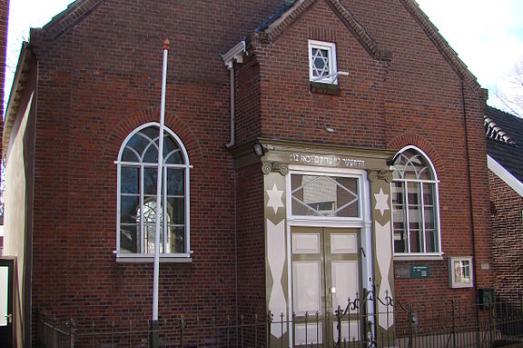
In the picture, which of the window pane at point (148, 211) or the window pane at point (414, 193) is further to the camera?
the window pane at point (414, 193)

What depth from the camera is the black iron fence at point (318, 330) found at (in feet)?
39.4

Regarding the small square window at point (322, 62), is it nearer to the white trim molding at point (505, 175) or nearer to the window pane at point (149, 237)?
the window pane at point (149, 237)

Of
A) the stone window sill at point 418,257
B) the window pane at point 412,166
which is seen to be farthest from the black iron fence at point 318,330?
the window pane at point 412,166

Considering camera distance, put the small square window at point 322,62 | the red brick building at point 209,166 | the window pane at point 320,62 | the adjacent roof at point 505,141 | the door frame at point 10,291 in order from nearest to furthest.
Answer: the door frame at point 10,291
the red brick building at point 209,166
the small square window at point 322,62
the window pane at point 320,62
the adjacent roof at point 505,141

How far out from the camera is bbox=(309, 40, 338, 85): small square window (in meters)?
14.0

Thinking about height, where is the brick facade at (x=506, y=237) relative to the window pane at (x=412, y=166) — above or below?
below

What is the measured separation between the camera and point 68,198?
12.5 m

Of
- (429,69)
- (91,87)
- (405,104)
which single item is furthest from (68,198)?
(429,69)

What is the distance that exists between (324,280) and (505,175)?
842 centimetres

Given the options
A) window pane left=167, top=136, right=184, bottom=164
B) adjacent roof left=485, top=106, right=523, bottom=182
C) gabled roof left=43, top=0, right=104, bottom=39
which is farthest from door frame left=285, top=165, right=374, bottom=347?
adjacent roof left=485, top=106, right=523, bottom=182

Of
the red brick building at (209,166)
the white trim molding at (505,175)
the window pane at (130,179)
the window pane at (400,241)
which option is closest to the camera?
the red brick building at (209,166)

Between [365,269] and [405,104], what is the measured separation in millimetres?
4701

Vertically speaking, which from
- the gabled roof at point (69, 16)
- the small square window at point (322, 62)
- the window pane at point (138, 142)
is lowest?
the window pane at point (138, 142)

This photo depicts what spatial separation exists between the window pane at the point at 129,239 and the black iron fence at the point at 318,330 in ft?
4.60
